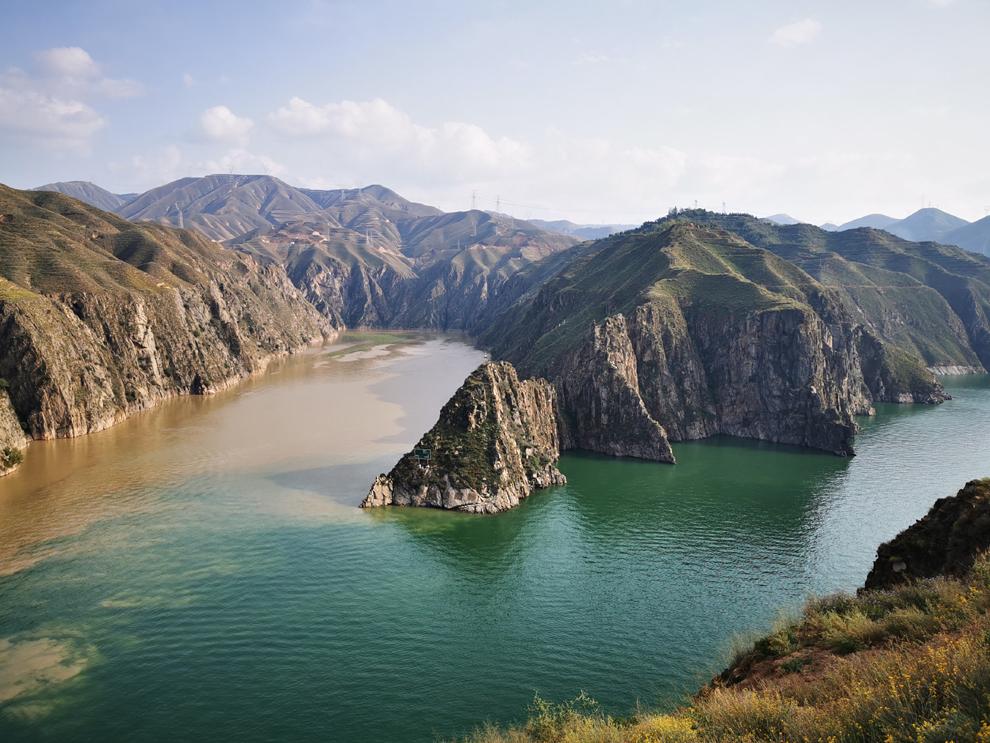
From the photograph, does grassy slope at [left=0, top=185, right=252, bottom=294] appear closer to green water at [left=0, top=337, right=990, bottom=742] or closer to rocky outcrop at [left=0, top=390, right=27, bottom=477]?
rocky outcrop at [left=0, top=390, right=27, bottom=477]

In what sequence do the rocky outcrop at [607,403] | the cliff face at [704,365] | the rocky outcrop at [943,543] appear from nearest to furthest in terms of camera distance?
the rocky outcrop at [943,543]
the rocky outcrop at [607,403]
the cliff face at [704,365]

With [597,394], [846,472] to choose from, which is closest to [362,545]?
[597,394]

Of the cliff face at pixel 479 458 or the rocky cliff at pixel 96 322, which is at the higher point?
the rocky cliff at pixel 96 322

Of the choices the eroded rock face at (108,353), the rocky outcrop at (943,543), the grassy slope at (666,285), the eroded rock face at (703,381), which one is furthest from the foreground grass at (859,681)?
the eroded rock face at (108,353)

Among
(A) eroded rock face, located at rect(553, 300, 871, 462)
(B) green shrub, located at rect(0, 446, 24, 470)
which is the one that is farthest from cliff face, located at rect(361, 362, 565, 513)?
(B) green shrub, located at rect(0, 446, 24, 470)

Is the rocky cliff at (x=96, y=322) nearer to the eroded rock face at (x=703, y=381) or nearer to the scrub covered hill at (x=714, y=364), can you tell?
the scrub covered hill at (x=714, y=364)

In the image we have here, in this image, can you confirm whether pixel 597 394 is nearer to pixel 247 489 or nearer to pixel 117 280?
pixel 247 489

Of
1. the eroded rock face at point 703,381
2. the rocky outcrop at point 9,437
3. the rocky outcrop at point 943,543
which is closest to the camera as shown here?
the rocky outcrop at point 943,543
